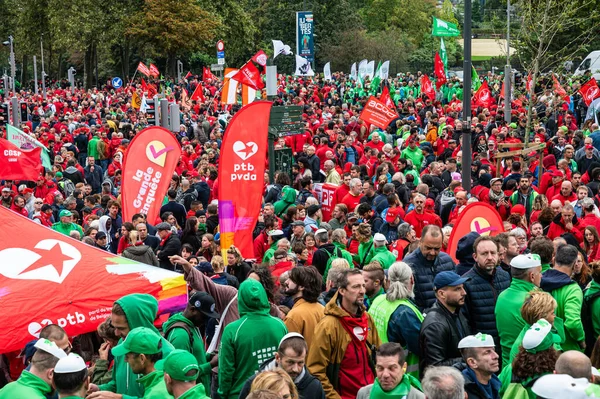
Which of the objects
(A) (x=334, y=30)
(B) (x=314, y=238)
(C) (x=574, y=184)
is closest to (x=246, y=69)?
(C) (x=574, y=184)

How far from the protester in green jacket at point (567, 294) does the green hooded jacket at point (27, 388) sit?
387 centimetres

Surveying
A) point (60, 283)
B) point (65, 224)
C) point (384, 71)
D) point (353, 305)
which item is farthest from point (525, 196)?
point (384, 71)

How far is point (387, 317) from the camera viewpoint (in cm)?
722

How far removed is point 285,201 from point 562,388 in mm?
10245

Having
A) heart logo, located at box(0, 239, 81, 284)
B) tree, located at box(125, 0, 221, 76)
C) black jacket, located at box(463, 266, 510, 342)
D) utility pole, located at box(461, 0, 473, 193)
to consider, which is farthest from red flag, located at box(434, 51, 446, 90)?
tree, located at box(125, 0, 221, 76)

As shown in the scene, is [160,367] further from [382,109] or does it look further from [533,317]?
[382,109]

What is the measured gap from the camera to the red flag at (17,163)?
53.6 ft

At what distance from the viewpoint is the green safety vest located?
23.3 feet

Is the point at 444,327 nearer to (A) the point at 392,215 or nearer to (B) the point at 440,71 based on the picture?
(A) the point at 392,215

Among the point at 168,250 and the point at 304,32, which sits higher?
the point at 304,32

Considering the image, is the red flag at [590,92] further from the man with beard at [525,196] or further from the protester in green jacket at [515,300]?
the protester in green jacket at [515,300]

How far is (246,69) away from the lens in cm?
2364

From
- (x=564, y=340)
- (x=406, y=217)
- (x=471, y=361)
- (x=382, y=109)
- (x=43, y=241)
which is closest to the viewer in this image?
(x=471, y=361)

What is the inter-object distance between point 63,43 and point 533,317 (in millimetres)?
53773
